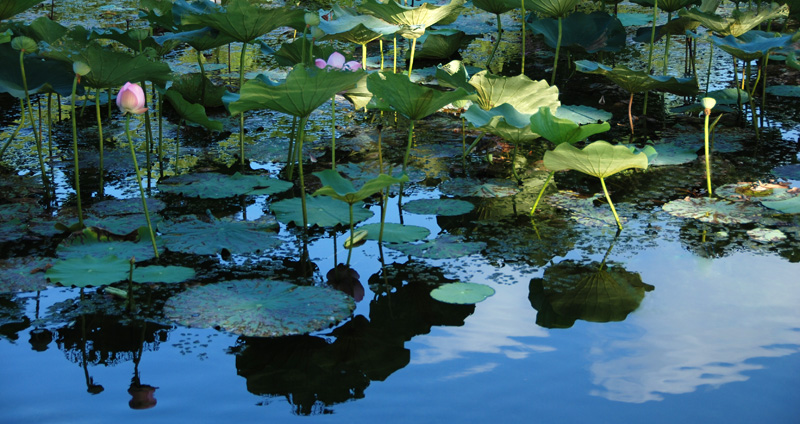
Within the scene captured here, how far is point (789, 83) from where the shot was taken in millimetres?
3809

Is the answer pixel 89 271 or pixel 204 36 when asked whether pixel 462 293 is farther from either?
pixel 204 36

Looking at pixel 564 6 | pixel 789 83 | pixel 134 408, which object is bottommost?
pixel 134 408

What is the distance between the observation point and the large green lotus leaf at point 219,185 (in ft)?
7.94

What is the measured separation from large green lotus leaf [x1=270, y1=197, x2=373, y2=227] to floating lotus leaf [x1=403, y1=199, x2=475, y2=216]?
0.54ft

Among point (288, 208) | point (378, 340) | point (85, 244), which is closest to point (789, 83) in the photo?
point (288, 208)

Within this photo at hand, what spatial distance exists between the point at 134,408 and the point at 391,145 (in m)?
1.90

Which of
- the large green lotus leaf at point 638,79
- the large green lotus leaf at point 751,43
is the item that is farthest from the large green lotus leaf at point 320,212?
the large green lotus leaf at point 751,43

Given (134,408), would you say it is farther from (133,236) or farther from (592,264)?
(592,264)

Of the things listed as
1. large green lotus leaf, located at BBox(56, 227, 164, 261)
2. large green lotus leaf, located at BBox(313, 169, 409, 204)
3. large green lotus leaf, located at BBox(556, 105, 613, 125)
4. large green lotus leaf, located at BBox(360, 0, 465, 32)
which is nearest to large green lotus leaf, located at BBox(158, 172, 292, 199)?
large green lotus leaf, located at BBox(56, 227, 164, 261)

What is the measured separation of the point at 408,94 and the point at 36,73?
1.39 metres

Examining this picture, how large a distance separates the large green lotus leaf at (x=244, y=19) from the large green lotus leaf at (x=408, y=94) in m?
0.61

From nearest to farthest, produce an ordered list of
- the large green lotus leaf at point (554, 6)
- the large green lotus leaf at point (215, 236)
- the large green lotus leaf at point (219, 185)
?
the large green lotus leaf at point (215, 236) < the large green lotus leaf at point (219, 185) < the large green lotus leaf at point (554, 6)

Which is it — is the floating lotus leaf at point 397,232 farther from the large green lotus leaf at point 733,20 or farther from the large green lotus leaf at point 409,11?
the large green lotus leaf at point 733,20

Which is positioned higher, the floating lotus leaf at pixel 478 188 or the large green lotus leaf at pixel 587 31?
the large green lotus leaf at pixel 587 31
